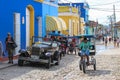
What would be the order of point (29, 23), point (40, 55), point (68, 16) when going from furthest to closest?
point (68, 16) < point (29, 23) < point (40, 55)

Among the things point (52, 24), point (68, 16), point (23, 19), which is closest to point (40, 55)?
point (23, 19)

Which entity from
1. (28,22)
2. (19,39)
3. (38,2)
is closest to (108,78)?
(19,39)

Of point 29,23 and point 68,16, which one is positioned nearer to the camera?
point 29,23

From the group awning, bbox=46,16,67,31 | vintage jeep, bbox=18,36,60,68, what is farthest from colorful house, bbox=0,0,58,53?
vintage jeep, bbox=18,36,60,68

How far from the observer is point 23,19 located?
2844 centimetres

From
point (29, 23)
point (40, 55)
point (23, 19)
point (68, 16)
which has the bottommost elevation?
point (40, 55)

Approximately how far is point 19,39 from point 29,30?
389 cm

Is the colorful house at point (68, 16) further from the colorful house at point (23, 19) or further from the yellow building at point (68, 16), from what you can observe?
the colorful house at point (23, 19)

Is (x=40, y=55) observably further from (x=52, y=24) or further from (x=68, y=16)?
(x=68, y=16)

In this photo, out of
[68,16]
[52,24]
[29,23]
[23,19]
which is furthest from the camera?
[68,16]

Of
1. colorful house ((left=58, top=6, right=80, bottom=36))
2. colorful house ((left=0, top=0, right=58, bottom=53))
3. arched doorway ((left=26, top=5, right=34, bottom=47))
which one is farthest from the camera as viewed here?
colorful house ((left=58, top=6, right=80, bottom=36))

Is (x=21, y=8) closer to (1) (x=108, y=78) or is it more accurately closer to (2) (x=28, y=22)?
(2) (x=28, y=22)

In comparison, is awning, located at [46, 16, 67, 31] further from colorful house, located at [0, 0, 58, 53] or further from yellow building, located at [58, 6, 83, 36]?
yellow building, located at [58, 6, 83, 36]

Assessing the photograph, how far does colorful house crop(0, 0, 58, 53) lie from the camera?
24.8 metres
